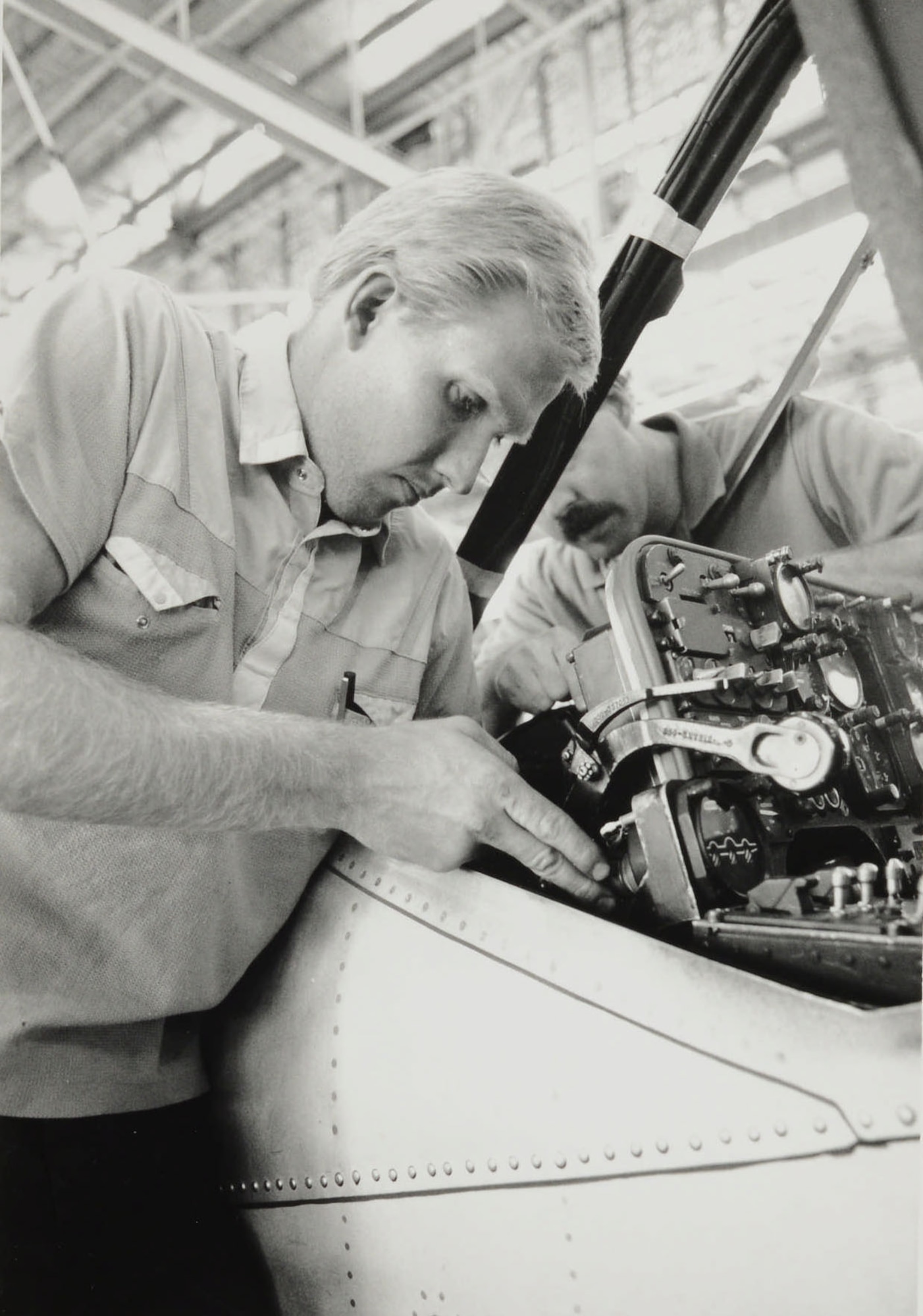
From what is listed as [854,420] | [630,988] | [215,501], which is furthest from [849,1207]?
[854,420]

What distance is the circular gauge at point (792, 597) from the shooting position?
146 cm

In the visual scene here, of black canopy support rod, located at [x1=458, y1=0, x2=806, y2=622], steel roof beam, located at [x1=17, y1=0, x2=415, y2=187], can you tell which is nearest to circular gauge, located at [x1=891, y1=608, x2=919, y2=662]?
black canopy support rod, located at [x1=458, y1=0, x2=806, y2=622]

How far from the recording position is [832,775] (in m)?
1.10

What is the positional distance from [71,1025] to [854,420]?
6.39 feet

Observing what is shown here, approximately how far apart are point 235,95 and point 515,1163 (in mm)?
4382

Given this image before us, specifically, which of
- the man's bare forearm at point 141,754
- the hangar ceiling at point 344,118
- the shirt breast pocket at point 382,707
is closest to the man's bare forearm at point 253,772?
the man's bare forearm at point 141,754

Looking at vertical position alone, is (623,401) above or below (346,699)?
above

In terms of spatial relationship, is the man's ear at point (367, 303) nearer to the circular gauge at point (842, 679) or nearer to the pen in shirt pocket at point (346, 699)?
the pen in shirt pocket at point (346, 699)

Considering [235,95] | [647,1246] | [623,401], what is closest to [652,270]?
[623,401]

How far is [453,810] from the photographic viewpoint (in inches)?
47.5

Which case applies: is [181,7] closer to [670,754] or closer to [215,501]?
[215,501]

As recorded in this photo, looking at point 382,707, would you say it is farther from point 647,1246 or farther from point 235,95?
point 235,95

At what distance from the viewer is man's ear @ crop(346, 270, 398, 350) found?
Answer: 1371mm

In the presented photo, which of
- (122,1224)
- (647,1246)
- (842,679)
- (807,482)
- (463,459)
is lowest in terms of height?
(122,1224)
